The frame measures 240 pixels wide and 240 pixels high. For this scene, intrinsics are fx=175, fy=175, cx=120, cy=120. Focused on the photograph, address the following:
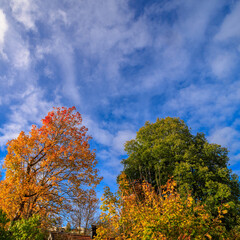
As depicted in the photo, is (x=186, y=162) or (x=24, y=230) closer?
(x=24, y=230)

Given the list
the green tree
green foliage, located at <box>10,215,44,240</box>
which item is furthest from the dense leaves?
the green tree

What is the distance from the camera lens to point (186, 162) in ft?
57.6

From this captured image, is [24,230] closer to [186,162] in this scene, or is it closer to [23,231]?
[23,231]

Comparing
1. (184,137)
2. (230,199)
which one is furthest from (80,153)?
(230,199)

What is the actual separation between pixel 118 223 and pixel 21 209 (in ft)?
26.1

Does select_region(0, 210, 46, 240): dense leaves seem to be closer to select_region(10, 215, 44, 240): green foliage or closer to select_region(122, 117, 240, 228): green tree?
select_region(10, 215, 44, 240): green foliage

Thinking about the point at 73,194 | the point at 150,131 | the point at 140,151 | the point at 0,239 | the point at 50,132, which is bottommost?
the point at 0,239

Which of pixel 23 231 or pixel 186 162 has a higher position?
pixel 186 162

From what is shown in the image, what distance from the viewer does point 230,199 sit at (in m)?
15.9

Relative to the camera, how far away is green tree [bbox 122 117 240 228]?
624 inches

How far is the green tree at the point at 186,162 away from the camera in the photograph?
52.0 feet

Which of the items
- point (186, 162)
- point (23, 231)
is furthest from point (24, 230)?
point (186, 162)

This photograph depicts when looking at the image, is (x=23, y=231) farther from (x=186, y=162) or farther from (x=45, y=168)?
(x=186, y=162)

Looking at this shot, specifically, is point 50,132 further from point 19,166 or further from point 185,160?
point 185,160
